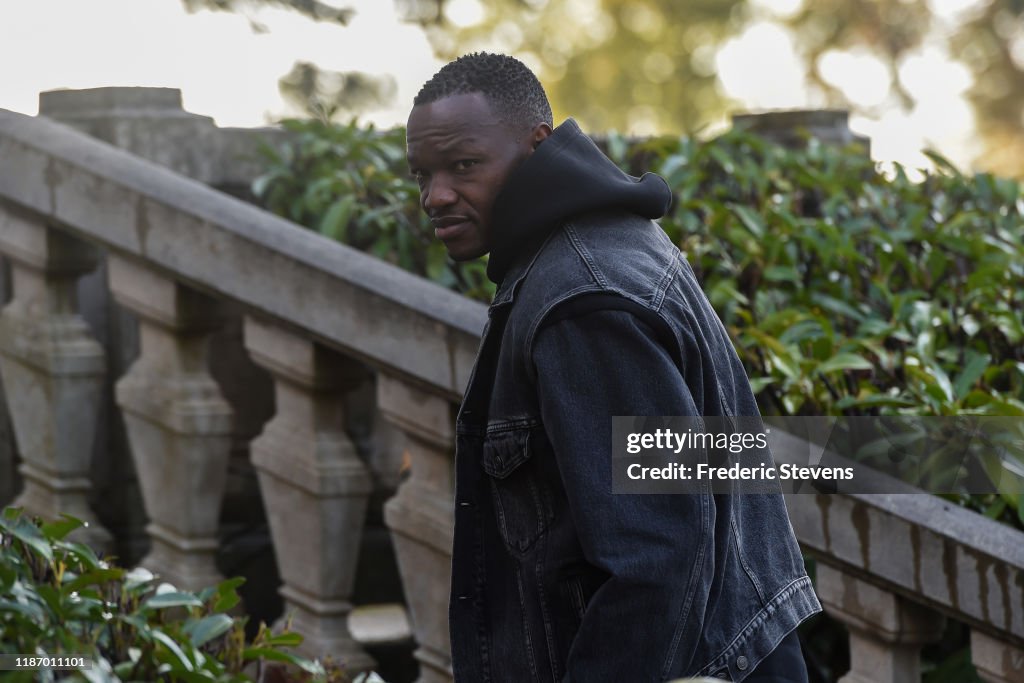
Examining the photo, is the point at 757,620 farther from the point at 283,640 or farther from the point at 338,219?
the point at 338,219

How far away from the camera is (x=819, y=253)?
4.89m

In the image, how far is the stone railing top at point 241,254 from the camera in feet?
12.3

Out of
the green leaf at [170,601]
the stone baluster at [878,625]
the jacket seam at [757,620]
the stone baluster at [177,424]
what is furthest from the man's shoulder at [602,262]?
→ the stone baluster at [177,424]

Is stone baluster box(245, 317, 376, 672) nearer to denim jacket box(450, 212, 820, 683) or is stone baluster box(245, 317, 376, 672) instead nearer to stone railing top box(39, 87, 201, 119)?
stone railing top box(39, 87, 201, 119)

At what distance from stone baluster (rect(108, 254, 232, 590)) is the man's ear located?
202 cm

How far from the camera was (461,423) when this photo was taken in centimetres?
251

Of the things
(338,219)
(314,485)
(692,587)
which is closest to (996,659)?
(692,587)

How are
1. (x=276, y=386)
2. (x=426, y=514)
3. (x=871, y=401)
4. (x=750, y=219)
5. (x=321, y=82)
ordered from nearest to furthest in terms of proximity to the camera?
1. (x=871, y=401)
2. (x=426, y=514)
3. (x=276, y=386)
4. (x=750, y=219)
5. (x=321, y=82)

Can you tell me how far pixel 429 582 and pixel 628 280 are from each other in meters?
1.83

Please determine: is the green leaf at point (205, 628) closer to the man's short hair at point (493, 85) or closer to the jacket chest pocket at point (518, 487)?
the jacket chest pocket at point (518, 487)

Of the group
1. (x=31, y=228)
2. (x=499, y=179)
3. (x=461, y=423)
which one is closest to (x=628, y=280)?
(x=499, y=179)

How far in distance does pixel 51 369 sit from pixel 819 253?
2447mm

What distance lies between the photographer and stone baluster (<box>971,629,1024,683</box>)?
3.09m

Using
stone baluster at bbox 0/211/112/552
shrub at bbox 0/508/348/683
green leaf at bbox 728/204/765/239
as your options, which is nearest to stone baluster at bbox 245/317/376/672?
stone baluster at bbox 0/211/112/552
